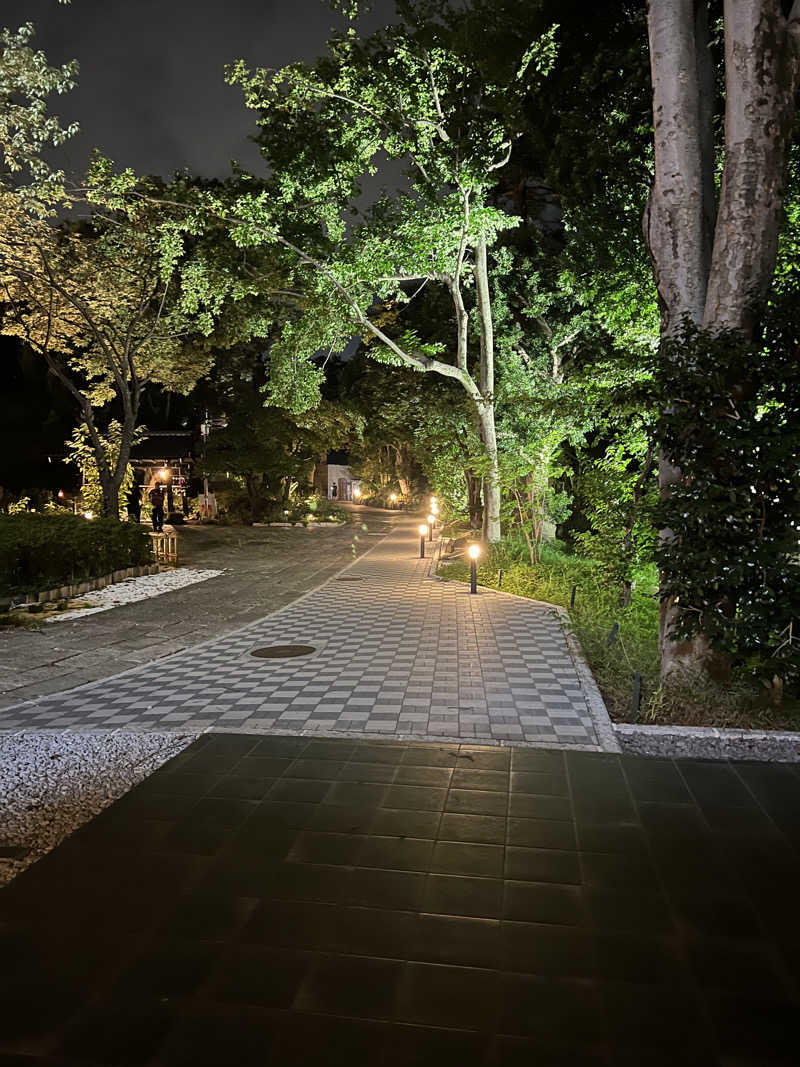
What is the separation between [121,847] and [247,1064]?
1.82 m

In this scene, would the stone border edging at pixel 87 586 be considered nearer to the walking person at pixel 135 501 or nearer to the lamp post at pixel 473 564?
the lamp post at pixel 473 564

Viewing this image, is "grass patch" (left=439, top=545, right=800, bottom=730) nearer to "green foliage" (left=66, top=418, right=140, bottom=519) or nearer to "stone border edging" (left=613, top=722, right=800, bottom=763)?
"stone border edging" (left=613, top=722, right=800, bottom=763)

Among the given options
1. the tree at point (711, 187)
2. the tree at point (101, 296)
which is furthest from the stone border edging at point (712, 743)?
the tree at point (101, 296)

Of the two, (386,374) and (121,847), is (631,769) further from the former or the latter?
(386,374)

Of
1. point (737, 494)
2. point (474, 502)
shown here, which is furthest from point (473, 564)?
point (474, 502)

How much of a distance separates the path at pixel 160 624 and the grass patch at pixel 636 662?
17.2ft

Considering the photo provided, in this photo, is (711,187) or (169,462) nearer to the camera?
(711,187)

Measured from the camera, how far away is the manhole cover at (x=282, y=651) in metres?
8.88

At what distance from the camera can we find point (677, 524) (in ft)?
19.1

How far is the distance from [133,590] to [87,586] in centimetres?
88

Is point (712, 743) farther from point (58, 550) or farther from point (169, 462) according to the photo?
point (169, 462)

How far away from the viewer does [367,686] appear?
7.31 metres

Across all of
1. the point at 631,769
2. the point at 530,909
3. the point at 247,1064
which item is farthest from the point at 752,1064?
the point at 631,769

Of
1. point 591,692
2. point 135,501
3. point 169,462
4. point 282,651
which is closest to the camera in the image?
point 591,692
